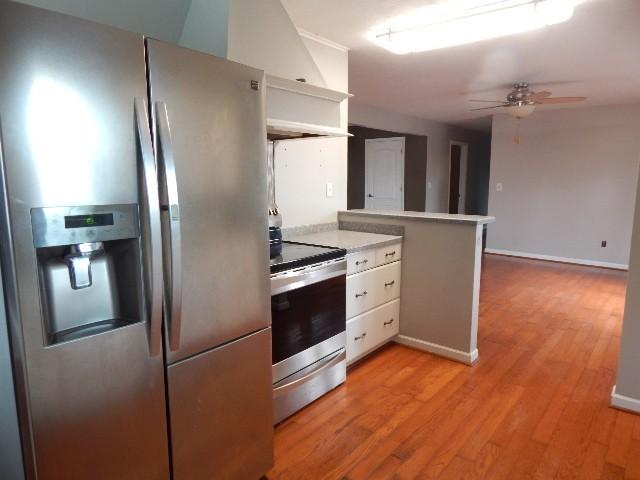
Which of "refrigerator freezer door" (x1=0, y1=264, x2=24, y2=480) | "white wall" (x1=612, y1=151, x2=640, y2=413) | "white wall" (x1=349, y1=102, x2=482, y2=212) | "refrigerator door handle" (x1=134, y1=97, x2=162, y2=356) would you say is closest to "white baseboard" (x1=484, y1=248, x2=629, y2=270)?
"white wall" (x1=349, y1=102, x2=482, y2=212)

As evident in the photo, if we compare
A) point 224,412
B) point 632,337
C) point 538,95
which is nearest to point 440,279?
point 632,337

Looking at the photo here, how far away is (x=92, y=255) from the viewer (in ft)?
3.97

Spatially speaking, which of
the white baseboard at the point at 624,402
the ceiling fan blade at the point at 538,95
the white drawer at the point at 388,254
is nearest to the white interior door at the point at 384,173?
the ceiling fan blade at the point at 538,95

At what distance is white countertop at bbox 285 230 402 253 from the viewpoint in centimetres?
262

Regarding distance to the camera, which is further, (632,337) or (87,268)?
(632,337)

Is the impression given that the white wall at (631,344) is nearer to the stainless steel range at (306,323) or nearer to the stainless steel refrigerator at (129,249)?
the stainless steel range at (306,323)

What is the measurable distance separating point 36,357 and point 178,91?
0.86m

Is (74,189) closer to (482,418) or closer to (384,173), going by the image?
(482,418)

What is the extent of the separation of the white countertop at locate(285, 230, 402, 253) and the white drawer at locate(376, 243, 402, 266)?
0.04 metres

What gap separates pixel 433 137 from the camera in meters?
7.79

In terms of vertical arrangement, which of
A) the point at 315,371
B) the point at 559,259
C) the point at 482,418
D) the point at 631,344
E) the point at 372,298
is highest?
the point at 372,298

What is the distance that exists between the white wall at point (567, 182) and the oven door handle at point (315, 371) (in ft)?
17.2

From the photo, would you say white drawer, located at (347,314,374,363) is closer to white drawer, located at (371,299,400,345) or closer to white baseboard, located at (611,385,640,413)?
white drawer, located at (371,299,400,345)

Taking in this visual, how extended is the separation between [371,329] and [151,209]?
199cm
